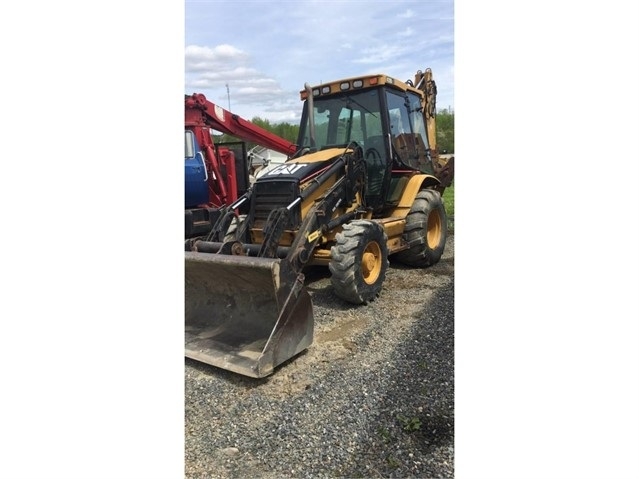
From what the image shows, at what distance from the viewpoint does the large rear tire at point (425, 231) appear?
5.41 m

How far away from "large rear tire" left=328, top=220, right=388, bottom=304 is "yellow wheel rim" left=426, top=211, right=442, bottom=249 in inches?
61.6

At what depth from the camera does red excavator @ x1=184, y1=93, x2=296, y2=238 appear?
7246 millimetres

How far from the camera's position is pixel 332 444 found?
94.7 inches

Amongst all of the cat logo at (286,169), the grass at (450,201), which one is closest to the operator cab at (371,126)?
the cat logo at (286,169)

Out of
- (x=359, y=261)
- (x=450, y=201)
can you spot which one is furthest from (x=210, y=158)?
(x=359, y=261)

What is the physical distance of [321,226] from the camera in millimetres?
4328

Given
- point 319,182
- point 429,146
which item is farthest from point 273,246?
point 429,146

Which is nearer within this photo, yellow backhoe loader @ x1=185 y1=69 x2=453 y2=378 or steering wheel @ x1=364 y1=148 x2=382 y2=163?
yellow backhoe loader @ x1=185 y1=69 x2=453 y2=378

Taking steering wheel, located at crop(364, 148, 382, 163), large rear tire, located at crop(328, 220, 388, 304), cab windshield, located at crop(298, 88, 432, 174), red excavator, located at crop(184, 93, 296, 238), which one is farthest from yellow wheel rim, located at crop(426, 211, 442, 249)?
red excavator, located at crop(184, 93, 296, 238)

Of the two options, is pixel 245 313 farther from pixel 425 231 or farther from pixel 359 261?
pixel 425 231

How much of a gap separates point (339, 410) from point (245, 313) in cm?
120

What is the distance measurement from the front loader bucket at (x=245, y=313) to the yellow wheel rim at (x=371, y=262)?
3.67 ft

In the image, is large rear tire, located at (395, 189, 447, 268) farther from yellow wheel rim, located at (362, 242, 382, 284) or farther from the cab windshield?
yellow wheel rim, located at (362, 242, 382, 284)

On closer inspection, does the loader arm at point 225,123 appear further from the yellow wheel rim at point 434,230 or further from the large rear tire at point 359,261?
the large rear tire at point 359,261
